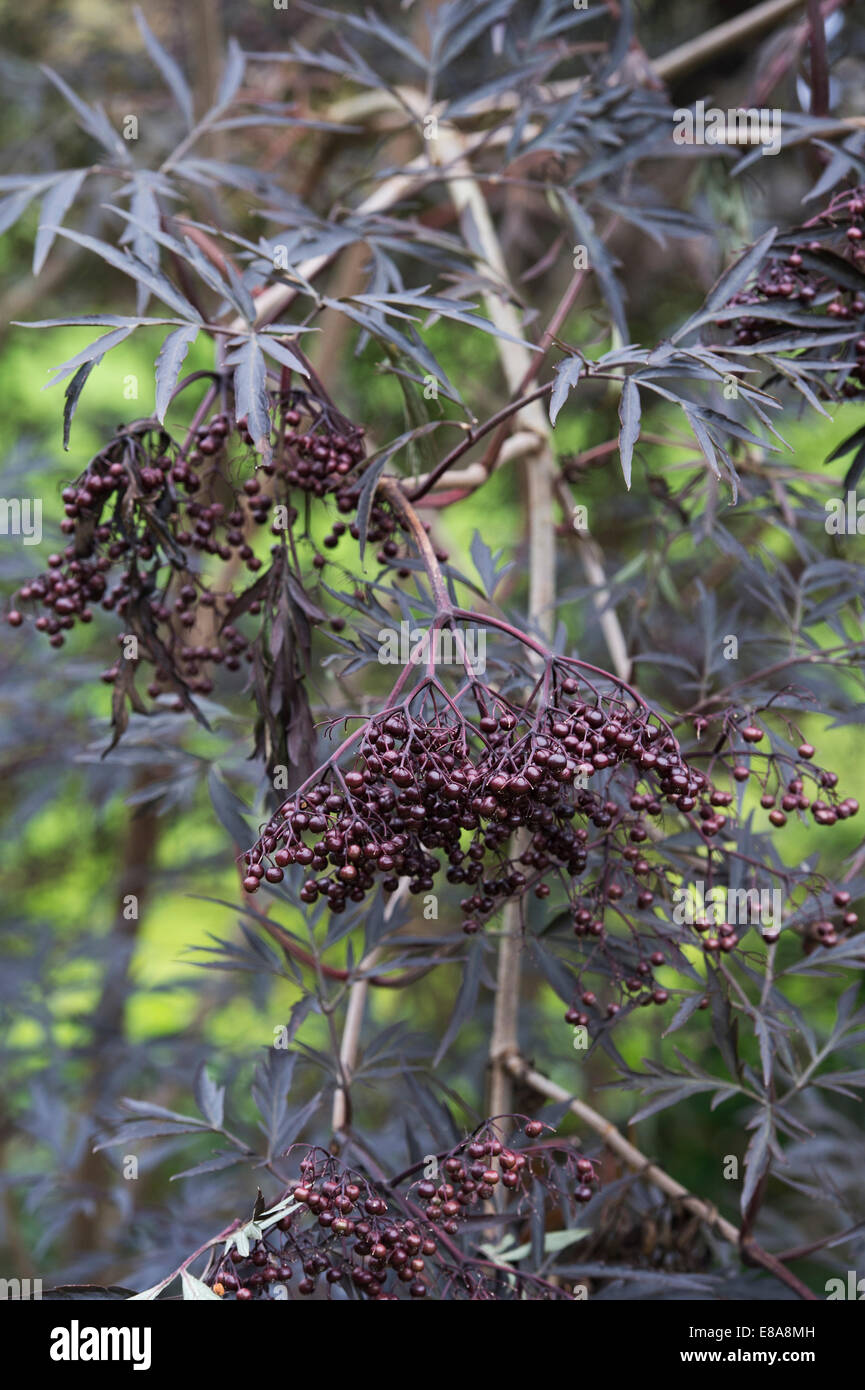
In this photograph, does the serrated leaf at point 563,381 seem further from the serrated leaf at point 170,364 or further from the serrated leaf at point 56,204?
the serrated leaf at point 56,204

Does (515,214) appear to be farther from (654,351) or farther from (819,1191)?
(819,1191)

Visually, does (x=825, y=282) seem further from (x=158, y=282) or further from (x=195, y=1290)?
(x=195, y=1290)

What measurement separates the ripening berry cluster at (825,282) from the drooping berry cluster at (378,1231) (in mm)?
655

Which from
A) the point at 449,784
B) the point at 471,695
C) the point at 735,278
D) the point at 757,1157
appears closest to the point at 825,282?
the point at 735,278

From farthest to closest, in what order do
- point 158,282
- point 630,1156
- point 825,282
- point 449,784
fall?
1. point 630,1156
2. point 825,282
3. point 158,282
4. point 449,784

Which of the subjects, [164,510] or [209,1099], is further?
[209,1099]

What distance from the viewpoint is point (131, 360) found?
3.53 metres

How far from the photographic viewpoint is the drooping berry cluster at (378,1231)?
2.57ft

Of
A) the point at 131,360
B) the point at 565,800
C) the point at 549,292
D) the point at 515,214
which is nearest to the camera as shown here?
the point at 565,800

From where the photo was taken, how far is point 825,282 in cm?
99

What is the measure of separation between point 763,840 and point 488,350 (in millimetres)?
1998

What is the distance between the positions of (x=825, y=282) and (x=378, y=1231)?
83 centimetres
